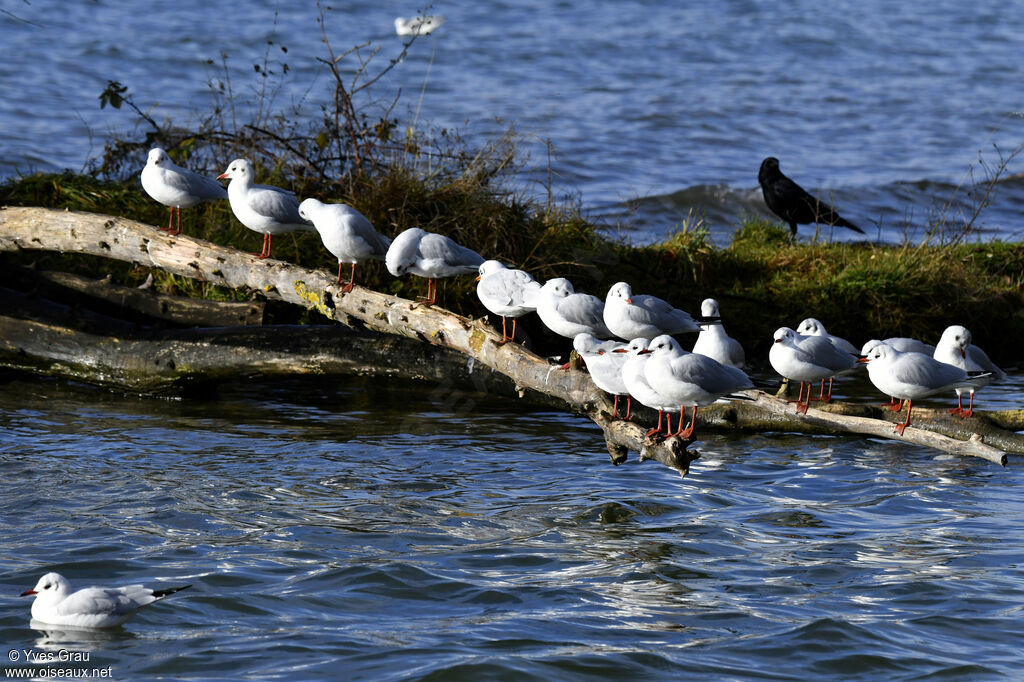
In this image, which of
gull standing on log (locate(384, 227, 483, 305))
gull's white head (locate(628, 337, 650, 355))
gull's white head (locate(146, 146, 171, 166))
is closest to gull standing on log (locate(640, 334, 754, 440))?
gull's white head (locate(628, 337, 650, 355))

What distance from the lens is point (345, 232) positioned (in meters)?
8.42

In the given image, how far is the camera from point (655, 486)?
7.63m

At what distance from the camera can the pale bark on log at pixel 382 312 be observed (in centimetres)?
668

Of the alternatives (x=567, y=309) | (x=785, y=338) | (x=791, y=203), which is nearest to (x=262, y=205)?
(x=567, y=309)

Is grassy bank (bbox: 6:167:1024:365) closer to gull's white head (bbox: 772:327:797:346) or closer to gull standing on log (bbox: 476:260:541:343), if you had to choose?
gull standing on log (bbox: 476:260:541:343)

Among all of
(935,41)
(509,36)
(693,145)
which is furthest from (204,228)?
(935,41)

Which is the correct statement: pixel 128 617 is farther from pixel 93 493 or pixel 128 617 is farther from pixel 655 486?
pixel 655 486

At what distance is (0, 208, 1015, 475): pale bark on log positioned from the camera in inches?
263

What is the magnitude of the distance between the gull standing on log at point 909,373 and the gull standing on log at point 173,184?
515 centimetres

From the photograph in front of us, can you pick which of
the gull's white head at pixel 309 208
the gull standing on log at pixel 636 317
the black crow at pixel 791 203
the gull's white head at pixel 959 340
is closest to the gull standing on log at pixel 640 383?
the gull standing on log at pixel 636 317

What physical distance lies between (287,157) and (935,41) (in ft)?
87.4

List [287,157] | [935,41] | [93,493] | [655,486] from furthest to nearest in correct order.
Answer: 1. [935,41]
2. [287,157]
3. [655,486]
4. [93,493]

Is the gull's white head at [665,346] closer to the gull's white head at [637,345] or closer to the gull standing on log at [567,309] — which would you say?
the gull's white head at [637,345]

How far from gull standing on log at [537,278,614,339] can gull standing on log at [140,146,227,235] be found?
9.95ft
